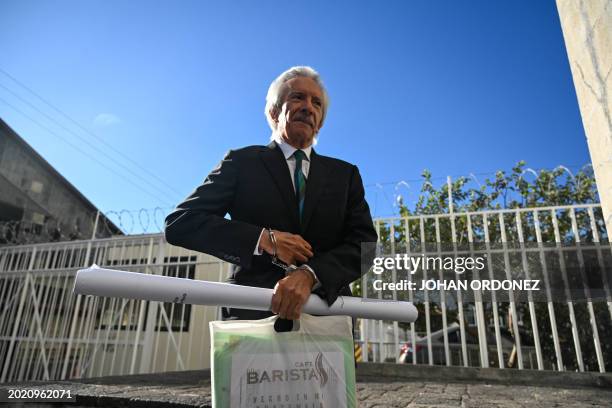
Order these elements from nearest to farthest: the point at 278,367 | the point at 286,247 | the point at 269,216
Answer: the point at 278,367
the point at 286,247
the point at 269,216

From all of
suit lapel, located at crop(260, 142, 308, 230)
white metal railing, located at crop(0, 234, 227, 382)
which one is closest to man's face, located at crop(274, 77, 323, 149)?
suit lapel, located at crop(260, 142, 308, 230)

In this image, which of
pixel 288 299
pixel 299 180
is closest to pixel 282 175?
pixel 299 180

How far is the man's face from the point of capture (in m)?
1.55

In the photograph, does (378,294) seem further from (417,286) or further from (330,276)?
(330,276)

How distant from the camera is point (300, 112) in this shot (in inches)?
61.2

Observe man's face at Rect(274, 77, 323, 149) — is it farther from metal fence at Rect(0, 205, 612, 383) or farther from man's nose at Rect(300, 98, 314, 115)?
metal fence at Rect(0, 205, 612, 383)

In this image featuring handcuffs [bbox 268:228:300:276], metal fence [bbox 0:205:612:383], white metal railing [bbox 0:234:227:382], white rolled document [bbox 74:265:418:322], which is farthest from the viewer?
white metal railing [bbox 0:234:227:382]

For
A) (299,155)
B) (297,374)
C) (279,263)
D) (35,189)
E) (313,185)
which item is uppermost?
(35,189)

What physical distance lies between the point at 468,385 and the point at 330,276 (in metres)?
3.21

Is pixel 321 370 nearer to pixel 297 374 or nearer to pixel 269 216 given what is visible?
pixel 297 374

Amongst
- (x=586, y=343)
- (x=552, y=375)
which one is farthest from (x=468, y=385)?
(x=586, y=343)

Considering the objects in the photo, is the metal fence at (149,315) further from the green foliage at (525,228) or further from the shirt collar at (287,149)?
the shirt collar at (287,149)

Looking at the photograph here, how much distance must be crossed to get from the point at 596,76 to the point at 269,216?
1753mm

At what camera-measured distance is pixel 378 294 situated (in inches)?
192
